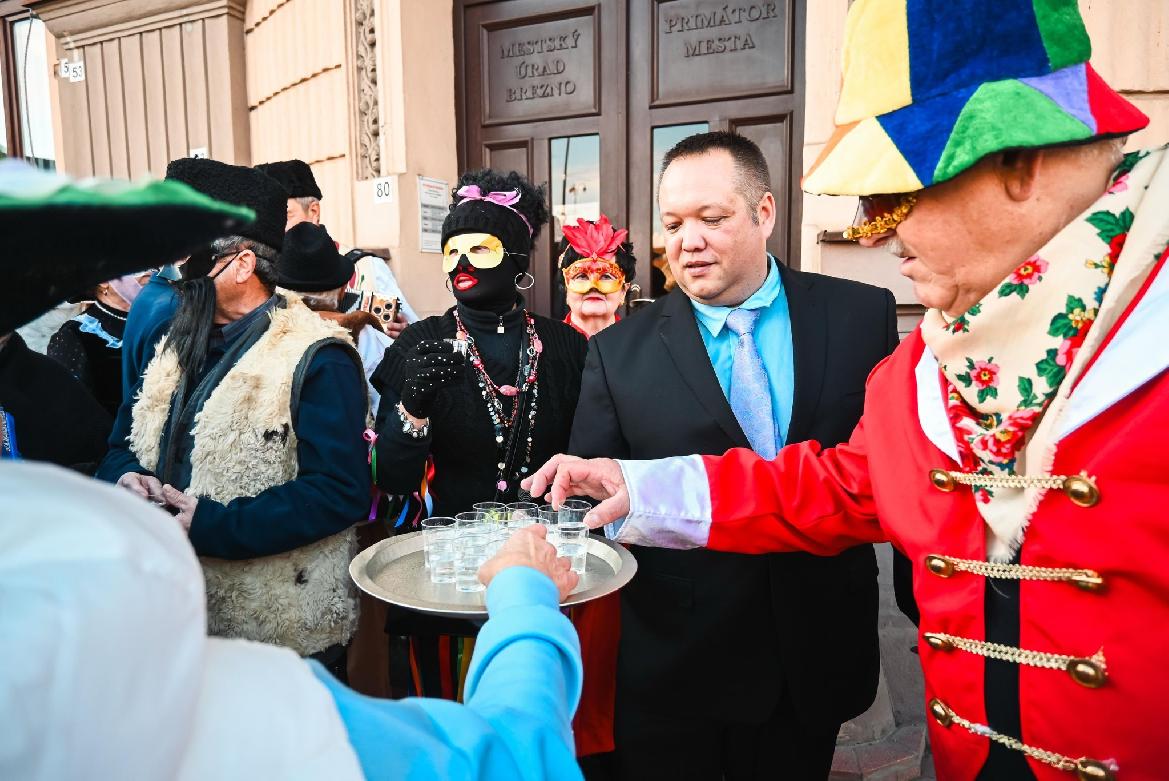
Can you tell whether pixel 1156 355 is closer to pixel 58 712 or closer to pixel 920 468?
pixel 920 468

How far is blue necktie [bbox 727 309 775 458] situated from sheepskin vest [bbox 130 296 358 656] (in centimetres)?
130

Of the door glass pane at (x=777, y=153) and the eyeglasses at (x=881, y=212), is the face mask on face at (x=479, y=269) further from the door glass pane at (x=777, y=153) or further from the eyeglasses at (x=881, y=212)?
the door glass pane at (x=777, y=153)

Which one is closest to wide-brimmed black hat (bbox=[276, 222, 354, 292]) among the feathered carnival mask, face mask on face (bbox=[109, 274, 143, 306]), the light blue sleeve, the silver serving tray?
face mask on face (bbox=[109, 274, 143, 306])

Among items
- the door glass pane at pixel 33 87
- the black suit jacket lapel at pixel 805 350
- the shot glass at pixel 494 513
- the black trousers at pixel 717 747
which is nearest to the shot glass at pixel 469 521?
the shot glass at pixel 494 513

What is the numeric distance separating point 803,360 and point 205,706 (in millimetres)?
1873

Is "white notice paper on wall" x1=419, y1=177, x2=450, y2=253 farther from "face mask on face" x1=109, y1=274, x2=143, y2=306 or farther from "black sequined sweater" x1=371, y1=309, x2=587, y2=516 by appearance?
"black sequined sweater" x1=371, y1=309, x2=587, y2=516

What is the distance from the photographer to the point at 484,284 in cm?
276

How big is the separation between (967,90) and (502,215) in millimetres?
1876

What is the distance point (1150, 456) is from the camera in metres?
1.10

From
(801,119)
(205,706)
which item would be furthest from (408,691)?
(801,119)

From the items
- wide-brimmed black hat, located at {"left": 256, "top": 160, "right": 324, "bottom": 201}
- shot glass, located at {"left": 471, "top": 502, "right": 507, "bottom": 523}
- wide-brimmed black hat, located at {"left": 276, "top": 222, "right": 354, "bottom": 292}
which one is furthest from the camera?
wide-brimmed black hat, located at {"left": 256, "top": 160, "right": 324, "bottom": 201}

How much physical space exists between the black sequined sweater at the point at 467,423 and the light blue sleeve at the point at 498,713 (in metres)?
1.44

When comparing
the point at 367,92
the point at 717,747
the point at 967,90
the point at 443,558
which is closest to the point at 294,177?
the point at 367,92

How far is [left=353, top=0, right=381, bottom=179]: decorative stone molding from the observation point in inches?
227
